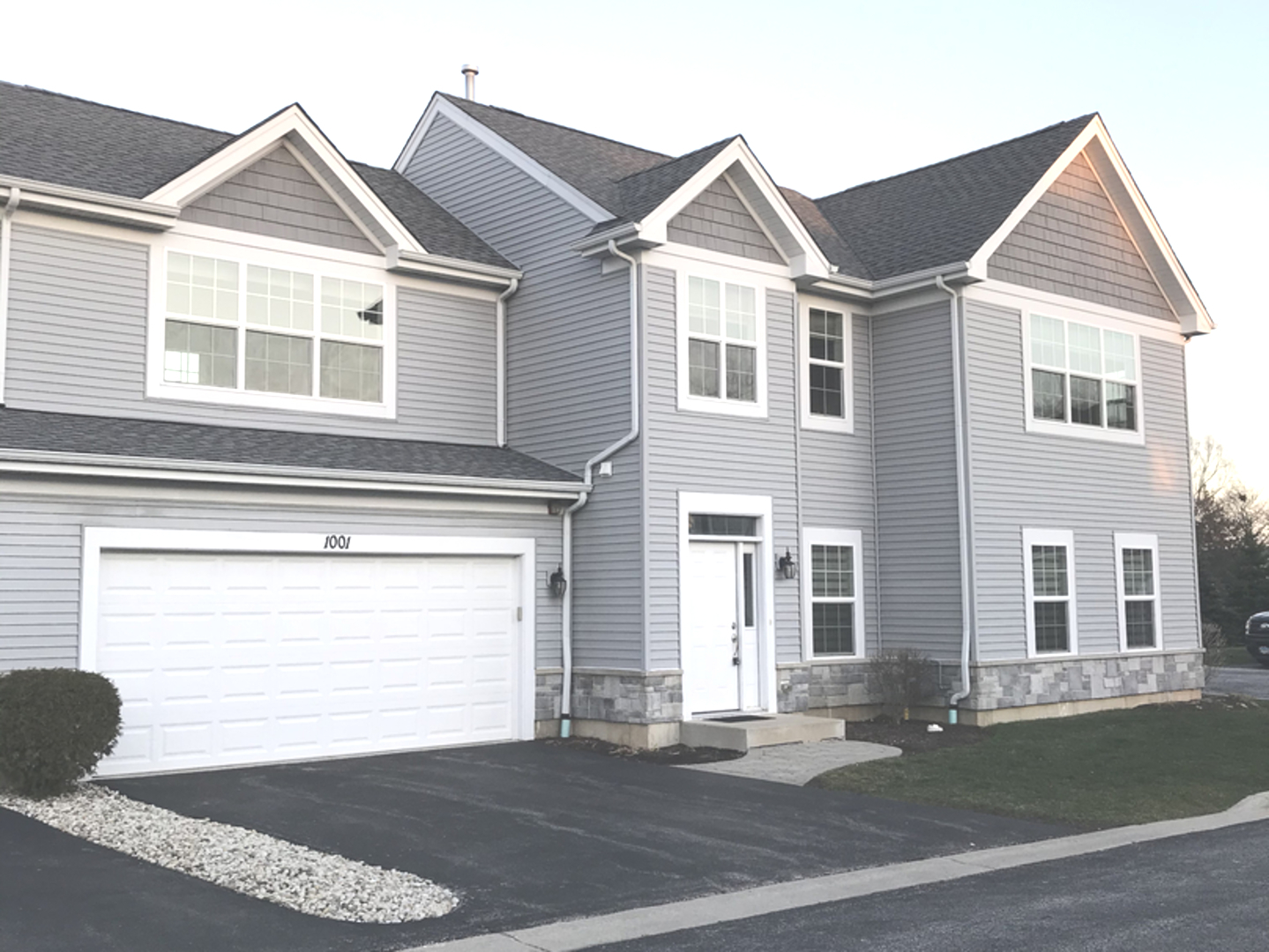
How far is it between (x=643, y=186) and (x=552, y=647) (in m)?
5.69

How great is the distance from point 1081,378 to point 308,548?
11198 millimetres

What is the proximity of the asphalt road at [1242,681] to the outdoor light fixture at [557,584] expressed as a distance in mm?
12355

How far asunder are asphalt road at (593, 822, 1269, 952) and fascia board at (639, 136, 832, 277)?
8368 mm

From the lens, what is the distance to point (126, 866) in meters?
8.30

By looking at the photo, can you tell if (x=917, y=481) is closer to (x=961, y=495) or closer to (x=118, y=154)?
(x=961, y=495)

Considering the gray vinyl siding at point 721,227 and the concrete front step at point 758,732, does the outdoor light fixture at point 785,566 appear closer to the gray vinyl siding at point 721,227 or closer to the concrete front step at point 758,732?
the concrete front step at point 758,732

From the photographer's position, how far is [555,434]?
15.8 meters

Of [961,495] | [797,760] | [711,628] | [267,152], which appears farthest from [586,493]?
[267,152]

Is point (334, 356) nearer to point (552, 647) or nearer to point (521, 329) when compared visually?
point (521, 329)

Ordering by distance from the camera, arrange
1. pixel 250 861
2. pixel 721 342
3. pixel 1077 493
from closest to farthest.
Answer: pixel 250 861 → pixel 721 342 → pixel 1077 493

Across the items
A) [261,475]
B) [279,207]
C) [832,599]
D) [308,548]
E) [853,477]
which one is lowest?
[832,599]

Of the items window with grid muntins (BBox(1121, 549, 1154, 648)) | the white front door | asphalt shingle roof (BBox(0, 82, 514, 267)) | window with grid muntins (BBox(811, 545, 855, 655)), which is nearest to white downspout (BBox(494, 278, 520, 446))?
asphalt shingle roof (BBox(0, 82, 514, 267))

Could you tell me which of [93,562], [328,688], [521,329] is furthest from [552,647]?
[93,562]

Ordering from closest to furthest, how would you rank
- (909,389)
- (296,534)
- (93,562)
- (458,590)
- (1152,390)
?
(93,562)
(296,534)
(458,590)
(909,389)
(1152,390)
